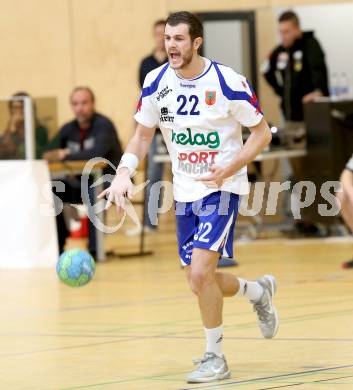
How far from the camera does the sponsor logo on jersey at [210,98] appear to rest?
22.8ft

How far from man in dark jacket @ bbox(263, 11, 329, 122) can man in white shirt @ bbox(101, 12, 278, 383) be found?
883cm

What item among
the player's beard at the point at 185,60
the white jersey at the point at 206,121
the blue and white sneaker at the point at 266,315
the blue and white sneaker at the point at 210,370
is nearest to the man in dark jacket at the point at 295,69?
the blue and white sneaker at the point at 266,315

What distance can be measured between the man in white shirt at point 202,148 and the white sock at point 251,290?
0.29 m

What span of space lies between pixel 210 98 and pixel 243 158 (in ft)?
1.48

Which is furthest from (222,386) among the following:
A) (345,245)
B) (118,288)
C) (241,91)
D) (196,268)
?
(345,245)

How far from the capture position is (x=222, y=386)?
644cm

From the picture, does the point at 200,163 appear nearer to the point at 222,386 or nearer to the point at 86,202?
the point at 222,386

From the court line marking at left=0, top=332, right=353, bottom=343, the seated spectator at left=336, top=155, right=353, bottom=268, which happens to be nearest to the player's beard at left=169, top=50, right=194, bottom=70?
the court line marking at left=0, top=332, right=353, bottom=343

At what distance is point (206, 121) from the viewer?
22.8ft

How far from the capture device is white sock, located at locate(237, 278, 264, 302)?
748 cm

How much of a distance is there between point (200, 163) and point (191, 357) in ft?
4.22

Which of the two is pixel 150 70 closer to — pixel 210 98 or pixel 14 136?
pixel 14 136

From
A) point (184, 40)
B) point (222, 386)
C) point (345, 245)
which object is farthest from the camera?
point (345, 245)

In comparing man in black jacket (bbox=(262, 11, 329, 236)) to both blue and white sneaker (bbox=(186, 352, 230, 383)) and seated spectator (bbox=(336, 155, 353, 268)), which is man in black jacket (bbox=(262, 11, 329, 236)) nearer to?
seated spectator (bbox=(336, 155, 353, 268))
